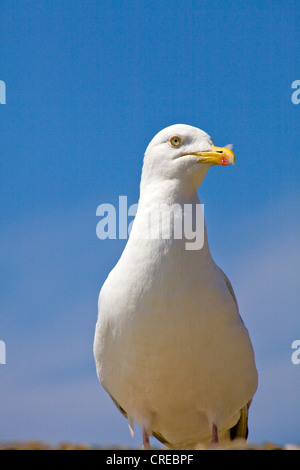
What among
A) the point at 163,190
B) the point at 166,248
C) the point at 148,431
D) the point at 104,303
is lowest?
the point at 148,431

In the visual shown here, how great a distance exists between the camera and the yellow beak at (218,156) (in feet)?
29.7

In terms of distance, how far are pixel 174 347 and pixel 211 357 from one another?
1.96ft

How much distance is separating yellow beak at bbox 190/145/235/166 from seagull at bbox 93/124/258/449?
0.01 metres

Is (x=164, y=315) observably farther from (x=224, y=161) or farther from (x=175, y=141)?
(x=175, y=141)

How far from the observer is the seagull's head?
29.8 feet

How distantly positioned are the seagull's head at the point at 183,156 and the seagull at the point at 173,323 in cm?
1

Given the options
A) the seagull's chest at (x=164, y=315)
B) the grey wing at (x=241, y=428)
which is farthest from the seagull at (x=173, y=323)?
the grey wing at (x=241, y=428)

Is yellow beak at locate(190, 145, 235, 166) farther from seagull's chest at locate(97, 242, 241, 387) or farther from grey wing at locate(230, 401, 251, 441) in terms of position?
grey wing at locate(230, 401, 251, 441)

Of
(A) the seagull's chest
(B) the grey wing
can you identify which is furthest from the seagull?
(B) the grey wing

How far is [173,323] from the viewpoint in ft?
27.4

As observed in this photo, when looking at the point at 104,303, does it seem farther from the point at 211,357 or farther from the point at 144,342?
the point at 211,357

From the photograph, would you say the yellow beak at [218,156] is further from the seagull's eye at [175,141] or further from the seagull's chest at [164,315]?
the seagull's chest at [164,315]
